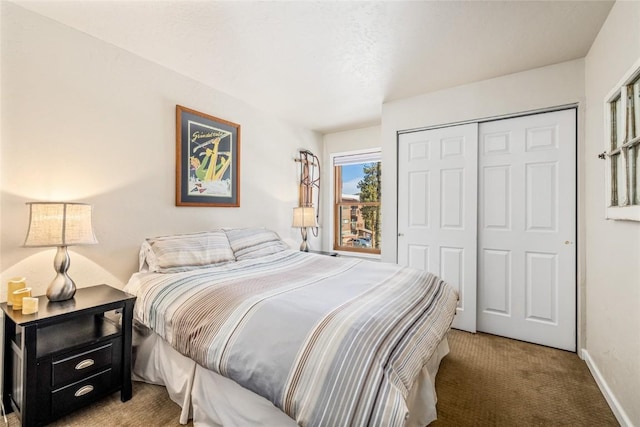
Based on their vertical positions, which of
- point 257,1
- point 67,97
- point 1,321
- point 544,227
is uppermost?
point 257,1

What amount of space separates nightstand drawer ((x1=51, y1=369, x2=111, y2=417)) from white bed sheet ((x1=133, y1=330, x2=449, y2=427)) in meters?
0.27

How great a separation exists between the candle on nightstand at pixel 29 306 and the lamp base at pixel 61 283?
0.52 feet

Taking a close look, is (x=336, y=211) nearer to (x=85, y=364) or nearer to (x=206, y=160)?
A: (x=206, y=160)

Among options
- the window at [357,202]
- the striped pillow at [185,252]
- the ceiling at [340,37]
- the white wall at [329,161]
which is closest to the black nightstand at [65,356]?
the striped pillow at [185,252]

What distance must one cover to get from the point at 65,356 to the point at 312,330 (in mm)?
1409

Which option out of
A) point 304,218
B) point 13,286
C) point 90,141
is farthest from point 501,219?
point 13,286

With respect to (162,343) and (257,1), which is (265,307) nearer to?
(162,343)

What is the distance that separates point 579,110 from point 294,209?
2.92m

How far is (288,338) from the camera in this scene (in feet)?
4.07

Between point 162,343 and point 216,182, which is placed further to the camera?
point 216,182

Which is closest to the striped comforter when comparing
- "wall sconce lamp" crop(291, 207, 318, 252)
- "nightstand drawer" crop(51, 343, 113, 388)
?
"nightstand drawer" crop(51, 343, 113, 388)

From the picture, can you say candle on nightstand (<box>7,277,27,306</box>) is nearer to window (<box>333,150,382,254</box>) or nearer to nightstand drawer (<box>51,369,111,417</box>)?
nightstand drawer (<box>51,369,111,417</box>)

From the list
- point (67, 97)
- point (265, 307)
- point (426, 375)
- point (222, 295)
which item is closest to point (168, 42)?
point (67, 97)

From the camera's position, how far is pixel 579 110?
7.86 feet
